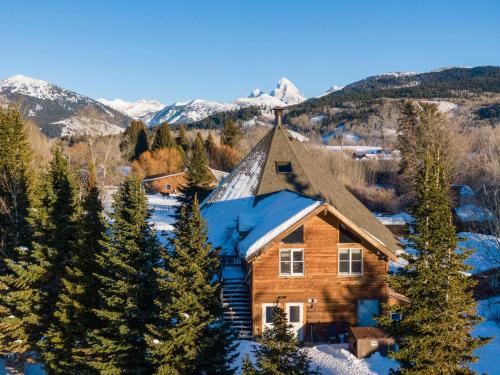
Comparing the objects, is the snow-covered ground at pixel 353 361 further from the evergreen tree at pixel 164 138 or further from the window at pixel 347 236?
the evergreen tree at pixel 164 138

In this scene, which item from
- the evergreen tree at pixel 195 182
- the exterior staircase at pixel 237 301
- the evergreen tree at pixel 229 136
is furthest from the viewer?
the evergreen tree at pixel 229 136

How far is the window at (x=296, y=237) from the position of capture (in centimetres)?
2086

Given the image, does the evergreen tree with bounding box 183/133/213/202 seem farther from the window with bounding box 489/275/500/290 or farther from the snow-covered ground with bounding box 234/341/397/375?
the window with bounding box 489/275/500/290

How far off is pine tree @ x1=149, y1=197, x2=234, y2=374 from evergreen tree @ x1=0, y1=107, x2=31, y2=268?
12634 mm

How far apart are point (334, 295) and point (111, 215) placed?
1133 cm

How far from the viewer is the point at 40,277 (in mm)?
21438

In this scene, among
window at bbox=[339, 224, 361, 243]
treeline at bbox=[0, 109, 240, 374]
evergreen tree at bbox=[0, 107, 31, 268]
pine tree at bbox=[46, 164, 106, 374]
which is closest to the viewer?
treeline at bbox=[0, 109, 240, 374]

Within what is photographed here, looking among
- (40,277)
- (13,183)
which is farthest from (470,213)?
(13,183)

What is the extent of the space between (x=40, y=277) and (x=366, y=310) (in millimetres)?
16311

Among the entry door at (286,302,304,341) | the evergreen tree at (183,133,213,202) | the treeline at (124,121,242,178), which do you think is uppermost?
the treeline at (124,121,242,178)

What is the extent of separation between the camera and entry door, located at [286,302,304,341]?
69.1 feet

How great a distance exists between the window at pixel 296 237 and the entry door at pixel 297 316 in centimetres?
313

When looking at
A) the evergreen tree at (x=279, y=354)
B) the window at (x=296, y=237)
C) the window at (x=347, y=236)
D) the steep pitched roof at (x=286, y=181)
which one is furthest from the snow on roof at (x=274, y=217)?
the evergreen tree at (x=279, y=354)

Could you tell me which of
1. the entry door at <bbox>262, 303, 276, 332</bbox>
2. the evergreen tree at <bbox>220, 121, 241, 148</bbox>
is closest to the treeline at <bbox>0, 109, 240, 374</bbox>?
the entry door at <bbox>262, 303, 276, 332</bbox>
